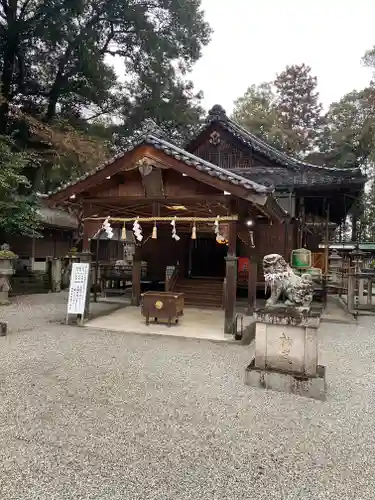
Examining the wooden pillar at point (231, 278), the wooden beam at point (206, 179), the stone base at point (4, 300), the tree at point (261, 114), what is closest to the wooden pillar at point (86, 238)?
the wooden beam at point (206, 179)

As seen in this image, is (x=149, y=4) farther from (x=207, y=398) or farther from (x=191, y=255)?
(x=207, y=398)

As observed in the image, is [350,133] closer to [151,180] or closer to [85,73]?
[85,73]

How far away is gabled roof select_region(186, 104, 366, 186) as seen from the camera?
37.1 feet

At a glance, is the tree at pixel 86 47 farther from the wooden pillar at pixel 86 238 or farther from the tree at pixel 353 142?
the tree at pixel 353 142

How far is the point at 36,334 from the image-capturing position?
732 cm

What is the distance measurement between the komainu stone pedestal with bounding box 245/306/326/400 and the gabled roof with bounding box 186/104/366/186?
799cm

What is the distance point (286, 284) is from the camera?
498cm

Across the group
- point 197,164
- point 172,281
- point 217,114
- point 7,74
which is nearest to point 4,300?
point 172,281

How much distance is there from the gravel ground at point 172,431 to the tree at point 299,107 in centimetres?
2954

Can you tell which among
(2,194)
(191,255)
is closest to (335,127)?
(191,255)

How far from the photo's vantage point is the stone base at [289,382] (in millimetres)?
4363

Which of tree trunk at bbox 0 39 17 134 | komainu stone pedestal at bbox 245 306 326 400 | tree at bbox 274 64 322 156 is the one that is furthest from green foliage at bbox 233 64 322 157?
komainu stone pedestal at bbox 245 306 326 400

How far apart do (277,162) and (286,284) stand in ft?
31.9

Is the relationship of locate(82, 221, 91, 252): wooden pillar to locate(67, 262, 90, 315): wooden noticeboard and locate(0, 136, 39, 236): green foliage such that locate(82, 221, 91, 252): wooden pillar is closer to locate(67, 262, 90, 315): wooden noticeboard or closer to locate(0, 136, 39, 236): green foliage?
locate(67, 262, 90, 315): wooden noticeboard
